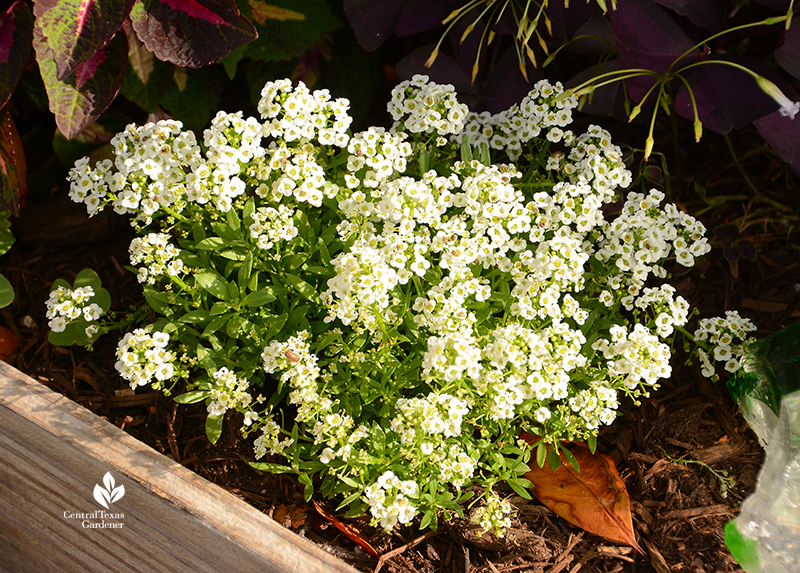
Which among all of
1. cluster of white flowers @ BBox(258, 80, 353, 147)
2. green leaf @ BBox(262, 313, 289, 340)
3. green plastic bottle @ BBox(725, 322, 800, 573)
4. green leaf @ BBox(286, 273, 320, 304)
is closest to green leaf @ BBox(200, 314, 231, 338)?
green leaf @ BBox(262, 313, 289, 340)

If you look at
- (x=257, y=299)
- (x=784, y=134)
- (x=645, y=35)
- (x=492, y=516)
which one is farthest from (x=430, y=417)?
(x=784, y=134)

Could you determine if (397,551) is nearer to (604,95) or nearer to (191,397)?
(191,397)

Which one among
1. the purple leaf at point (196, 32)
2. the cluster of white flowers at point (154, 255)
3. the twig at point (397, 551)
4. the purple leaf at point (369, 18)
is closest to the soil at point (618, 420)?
the twig at point (397, 551)

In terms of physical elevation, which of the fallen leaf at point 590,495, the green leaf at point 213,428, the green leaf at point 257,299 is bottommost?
the fallen leaf at point 590,495

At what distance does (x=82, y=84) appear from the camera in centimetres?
223

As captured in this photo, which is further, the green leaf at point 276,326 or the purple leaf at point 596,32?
the purple leaf at point 596,32

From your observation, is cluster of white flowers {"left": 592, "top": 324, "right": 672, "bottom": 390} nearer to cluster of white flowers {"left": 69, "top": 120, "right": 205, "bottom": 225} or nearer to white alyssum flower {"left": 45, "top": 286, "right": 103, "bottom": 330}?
cluster of white flowers {"left": 69, "top": 120, "right": 205, "bottom": 225}

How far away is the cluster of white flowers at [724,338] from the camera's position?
2086mm

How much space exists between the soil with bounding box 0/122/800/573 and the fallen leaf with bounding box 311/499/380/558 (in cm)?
2

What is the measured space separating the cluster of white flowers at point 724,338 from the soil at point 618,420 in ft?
0.76

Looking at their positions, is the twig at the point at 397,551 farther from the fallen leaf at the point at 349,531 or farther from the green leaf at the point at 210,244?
the green leaf at the point at 210,244

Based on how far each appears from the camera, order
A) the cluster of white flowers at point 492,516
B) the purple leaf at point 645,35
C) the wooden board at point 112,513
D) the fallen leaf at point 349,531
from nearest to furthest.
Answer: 1. the wooden board at point 112,513
2. the cluster of white flowers at point 492,516
3. the fallen leaf at point 349,531
4. the purple leaf at point 645,35

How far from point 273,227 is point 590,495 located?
138 cm

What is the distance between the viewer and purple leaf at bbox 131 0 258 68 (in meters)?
2.14
